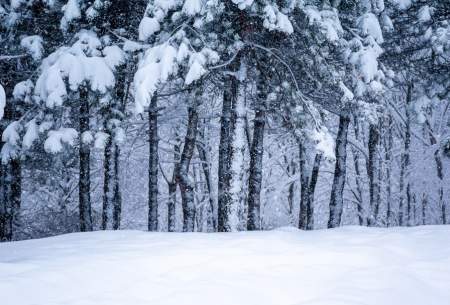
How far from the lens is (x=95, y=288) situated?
4066mm

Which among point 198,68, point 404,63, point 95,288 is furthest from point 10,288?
point 404,63

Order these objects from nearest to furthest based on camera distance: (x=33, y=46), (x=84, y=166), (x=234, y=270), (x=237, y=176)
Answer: (x=234, y=270)
(x=237, y=176)
(x=33, y=46)
(x=84, y=166)

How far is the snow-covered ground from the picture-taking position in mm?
3820

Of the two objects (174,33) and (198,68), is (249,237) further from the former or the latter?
(174,33)

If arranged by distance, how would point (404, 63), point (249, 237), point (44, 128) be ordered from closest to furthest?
point (249, 237)
point (44, 128)
point (404, 63)

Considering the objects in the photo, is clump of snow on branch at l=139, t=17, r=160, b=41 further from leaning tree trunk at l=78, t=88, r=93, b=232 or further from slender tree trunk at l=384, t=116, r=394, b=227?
slender tree trunk at l=384, t=116, r=394, b=227

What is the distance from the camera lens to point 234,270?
4590 millimetres

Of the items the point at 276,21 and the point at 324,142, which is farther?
the point at 324,142

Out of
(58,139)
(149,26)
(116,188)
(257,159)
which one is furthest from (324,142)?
A: (116,188)

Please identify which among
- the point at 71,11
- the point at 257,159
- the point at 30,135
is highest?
the point at 71,11

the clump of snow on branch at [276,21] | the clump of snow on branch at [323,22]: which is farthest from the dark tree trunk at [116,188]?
the clump of snow on branch at [323,22]

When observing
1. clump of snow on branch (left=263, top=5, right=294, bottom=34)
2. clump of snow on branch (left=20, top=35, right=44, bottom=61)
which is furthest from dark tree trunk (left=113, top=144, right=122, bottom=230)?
clump of snow on branch (left=263, top=5, right=294, bottom=34)

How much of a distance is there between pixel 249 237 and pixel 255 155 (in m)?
3.79

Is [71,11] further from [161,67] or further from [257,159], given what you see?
[257,159]
